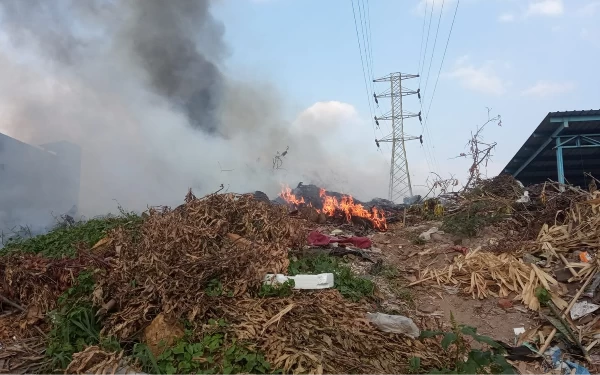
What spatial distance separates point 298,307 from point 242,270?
0.68m

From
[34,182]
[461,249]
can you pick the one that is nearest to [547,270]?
[461,249]

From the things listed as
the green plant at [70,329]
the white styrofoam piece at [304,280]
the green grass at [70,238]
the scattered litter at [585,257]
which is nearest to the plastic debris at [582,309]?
the scattered litter at [585,257]

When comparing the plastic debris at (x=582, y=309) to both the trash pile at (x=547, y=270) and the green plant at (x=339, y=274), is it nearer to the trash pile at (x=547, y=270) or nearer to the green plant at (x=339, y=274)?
the trash pile at (x=547, y=270)

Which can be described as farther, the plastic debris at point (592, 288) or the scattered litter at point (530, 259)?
the scattered litter at point (530, 259)

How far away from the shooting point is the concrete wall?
44.4 ft

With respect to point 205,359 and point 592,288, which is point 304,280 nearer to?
point 205,359

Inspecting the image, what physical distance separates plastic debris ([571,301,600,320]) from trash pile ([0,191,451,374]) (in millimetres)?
1651

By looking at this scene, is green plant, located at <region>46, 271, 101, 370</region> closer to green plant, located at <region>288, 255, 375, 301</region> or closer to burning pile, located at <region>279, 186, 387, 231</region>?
green plant, located at <region>288, 255, 375, 301</region>

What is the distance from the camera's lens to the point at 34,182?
569 inches

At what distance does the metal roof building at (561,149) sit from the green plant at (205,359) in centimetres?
1031

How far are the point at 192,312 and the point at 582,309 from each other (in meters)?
3.76

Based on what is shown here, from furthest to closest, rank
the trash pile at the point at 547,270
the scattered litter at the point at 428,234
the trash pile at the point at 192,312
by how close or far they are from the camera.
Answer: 1. the scattered litter at the point at 428,234
2. the trash pile at the point at 547,270
3. the trash pile at the point at 192,312

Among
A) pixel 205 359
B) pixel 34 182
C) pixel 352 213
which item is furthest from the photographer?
pixel 34 182

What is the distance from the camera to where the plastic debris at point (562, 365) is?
144 inches
